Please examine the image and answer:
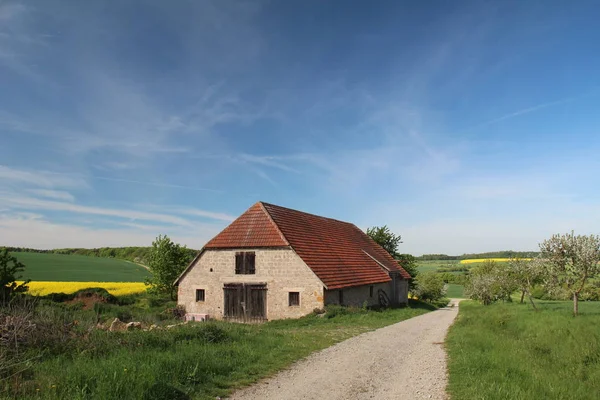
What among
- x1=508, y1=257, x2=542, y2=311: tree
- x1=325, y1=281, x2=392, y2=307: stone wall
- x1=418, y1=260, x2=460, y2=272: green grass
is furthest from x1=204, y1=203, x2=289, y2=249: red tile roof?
x1=418, y1=260, x2=460, y2=272: green grass

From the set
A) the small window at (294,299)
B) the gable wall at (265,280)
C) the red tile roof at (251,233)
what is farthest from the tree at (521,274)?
the red tile roof at (251,233)

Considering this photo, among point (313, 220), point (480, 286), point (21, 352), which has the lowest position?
point (480, 286)

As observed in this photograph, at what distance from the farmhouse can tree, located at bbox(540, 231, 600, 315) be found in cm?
1122

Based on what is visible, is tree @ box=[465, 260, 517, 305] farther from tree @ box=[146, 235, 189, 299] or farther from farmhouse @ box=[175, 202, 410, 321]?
tree @ box=[146, 235, 189, 299]

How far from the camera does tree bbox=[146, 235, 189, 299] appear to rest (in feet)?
109

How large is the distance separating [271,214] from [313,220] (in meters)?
6.03

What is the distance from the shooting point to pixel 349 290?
25094mm

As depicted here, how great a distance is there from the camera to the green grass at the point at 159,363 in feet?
22.0

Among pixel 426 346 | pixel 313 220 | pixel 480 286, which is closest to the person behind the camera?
pixel 426 346

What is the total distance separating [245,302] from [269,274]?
7.86 feet

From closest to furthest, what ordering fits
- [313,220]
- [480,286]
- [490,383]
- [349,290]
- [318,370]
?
[490,383], [318,370], [349,290], [313,220], [480,286]

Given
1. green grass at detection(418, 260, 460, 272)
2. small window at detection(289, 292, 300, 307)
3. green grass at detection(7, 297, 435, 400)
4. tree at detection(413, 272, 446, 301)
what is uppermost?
green grass at detection(7, 297, 435, 400)

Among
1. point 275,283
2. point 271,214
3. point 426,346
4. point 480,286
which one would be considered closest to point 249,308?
point 275,283

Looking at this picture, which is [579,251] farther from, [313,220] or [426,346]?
[313,220]
